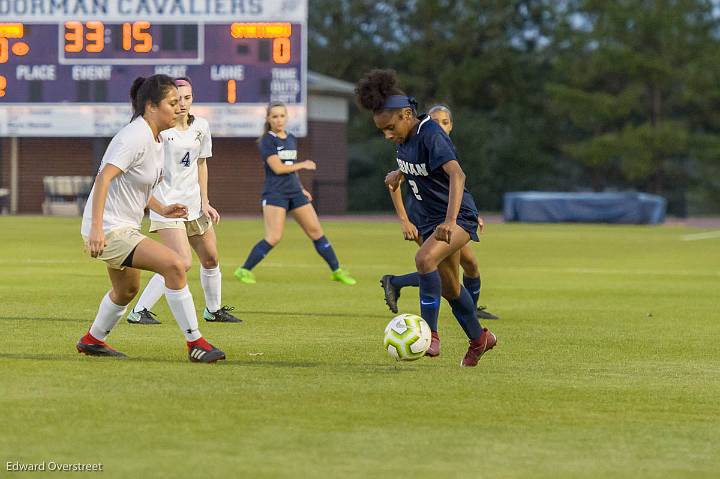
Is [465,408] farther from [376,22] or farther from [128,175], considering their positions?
[376,22]

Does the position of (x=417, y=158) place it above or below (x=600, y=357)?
above

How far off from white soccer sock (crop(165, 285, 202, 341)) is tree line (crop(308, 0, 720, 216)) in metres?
41.6

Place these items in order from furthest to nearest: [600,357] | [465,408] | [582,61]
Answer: [582,61]
[600,357]
[465,408]

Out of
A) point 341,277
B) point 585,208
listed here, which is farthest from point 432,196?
point 585,208

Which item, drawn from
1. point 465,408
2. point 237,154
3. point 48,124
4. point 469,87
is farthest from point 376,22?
point 465,408

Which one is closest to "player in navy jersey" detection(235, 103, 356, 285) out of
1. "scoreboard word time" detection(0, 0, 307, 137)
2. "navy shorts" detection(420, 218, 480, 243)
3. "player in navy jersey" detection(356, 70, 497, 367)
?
"navy shorts" detection(420, 218, 480, 243)

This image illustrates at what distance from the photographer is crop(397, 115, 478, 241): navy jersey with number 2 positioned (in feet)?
30.0

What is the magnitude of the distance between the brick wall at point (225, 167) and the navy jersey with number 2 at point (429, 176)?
3990cm

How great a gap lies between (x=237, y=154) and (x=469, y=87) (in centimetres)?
1605

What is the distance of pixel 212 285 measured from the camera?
1231 centimetres

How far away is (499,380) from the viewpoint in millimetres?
8766

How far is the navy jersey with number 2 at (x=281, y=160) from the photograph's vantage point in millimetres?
16672

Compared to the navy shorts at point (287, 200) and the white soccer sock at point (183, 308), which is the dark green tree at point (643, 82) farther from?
the white soccer sock at point (183, 308)

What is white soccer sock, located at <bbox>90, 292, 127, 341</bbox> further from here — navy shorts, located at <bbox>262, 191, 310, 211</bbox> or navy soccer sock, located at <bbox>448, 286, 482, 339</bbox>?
navy shorts, located at <bbox>262, 191, 310, 211</bbox>
